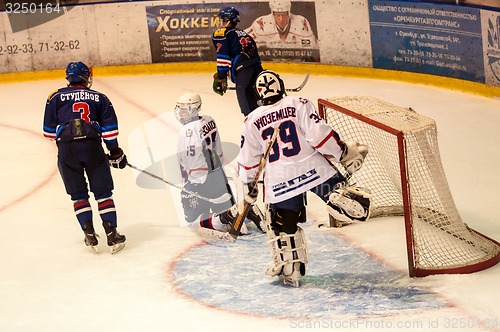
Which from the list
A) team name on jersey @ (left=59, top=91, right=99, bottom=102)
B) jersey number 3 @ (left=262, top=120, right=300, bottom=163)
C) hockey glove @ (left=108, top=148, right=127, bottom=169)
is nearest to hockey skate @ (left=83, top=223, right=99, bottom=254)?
hockey glove @ (left=108, top=148, right=127, bottom=169)

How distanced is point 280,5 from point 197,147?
4704 mm

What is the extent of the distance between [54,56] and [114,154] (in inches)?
221

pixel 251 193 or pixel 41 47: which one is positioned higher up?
pixel 41 47

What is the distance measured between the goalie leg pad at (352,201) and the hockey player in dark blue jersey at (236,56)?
8.94 ft

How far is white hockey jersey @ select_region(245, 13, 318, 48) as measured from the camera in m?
10.9

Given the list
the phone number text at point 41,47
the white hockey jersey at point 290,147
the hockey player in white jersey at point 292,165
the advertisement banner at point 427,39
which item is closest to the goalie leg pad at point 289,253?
the hockey player in white jersey at point 292,165

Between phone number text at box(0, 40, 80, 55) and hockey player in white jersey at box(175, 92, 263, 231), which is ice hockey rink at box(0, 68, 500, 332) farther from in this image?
phone number text at box(0, 40, 80, 55)

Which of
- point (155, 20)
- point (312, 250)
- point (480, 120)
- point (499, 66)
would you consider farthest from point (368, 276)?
point (155, 20)

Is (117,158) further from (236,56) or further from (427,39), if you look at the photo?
(427,39)

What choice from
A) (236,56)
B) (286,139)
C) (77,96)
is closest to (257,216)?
(286,139)

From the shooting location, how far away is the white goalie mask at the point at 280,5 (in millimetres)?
10828

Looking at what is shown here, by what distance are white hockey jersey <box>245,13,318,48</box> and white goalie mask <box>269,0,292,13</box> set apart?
88 millimetres

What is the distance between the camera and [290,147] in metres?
5.42

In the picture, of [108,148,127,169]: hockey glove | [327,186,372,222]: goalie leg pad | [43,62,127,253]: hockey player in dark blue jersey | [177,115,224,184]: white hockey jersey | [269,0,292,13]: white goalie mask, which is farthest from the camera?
[269,0,292,13]: white goalie mask
